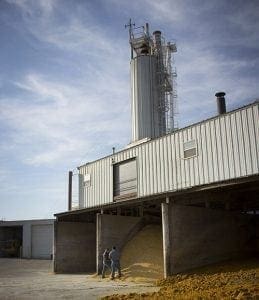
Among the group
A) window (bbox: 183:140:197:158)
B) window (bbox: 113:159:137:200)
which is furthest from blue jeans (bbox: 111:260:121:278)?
window (bbox: 183:140:197:158)

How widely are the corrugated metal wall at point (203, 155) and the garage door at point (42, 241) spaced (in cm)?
2158

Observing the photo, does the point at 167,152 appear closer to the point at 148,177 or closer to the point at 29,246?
the point at 148,177

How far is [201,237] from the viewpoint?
66.8 ft

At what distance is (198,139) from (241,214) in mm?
4993

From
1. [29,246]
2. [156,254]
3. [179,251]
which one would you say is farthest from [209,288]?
[29,246]

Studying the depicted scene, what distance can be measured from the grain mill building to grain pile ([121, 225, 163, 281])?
794 millimetres

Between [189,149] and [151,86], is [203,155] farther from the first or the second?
[151,86]

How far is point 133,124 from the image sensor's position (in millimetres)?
33656

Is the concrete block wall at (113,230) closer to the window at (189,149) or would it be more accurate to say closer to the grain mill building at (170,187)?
the grain mill building at (170,187)

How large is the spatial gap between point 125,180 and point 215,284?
14188mm

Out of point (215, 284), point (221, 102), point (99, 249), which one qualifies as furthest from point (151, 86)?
point (215, 284)

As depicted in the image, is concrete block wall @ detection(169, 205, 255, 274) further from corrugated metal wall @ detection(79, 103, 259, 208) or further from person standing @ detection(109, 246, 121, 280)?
person standing @ detection(109, 246, 121, 280)

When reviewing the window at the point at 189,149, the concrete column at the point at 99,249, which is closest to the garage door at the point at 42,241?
the concrete column at the point at 99,249

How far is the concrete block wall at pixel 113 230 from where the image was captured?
25.0 m
